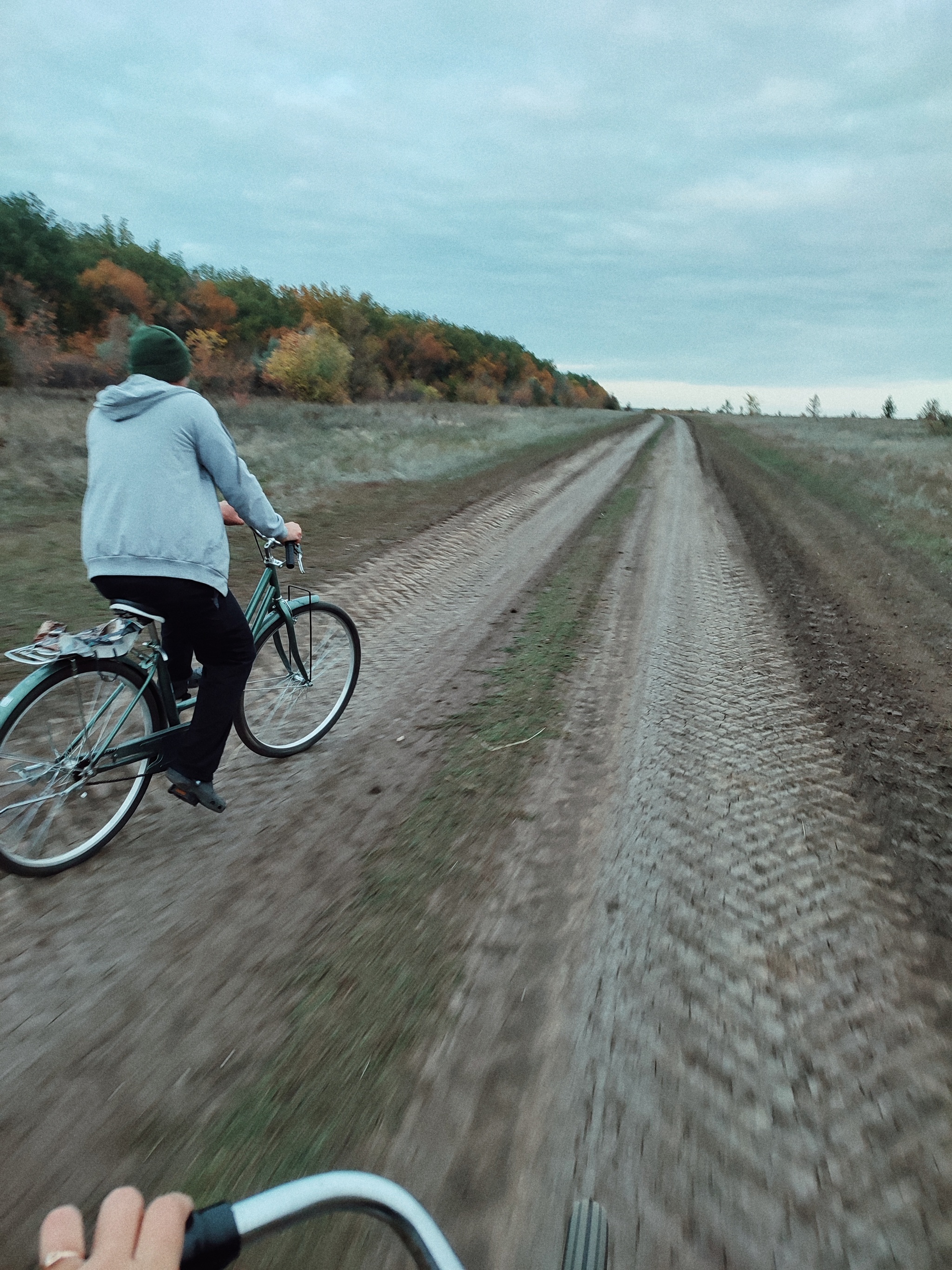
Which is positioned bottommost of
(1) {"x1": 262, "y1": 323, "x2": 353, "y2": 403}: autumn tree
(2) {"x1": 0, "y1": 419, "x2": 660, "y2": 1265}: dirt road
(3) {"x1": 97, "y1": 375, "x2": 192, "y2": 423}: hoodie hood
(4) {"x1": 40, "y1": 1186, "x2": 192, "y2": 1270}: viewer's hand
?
(2) {"x1": 0, "y1": 419, "x2": 660, "y2": 1265}: dirt road

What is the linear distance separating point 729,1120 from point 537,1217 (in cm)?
61

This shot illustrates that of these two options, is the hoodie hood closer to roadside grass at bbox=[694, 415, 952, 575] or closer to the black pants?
the black pants

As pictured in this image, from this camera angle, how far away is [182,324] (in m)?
40.5

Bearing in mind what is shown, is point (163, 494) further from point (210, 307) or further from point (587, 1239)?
point (210, 307)

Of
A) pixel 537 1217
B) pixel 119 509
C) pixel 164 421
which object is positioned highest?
pixel 164 421

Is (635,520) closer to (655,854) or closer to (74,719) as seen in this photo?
(655,854)

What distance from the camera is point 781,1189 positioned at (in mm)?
1908

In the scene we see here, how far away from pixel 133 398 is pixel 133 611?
83cm

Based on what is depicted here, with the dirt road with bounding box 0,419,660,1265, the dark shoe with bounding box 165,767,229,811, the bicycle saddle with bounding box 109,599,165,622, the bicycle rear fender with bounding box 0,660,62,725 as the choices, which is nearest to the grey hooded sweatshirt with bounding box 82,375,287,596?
the bicycle saddle with bounding box 109,599,165,622

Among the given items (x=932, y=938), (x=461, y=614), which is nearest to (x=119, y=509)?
(x=932, y=938)

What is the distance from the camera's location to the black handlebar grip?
0.88 metres

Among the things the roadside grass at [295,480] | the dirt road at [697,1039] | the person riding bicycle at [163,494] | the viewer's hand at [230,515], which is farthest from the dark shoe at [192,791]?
the roadside grass at [295,480]

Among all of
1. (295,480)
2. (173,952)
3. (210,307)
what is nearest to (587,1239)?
(173,952)

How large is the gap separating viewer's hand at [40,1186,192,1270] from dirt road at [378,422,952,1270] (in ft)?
4.18
